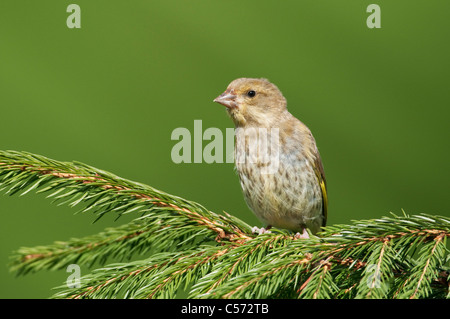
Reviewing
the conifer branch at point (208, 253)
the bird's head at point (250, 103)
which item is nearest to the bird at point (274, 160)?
the bird's head at point (250, 103)

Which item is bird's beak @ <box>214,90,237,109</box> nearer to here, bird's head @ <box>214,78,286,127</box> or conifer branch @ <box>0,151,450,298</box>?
bird's head @ <box>214,78,286,127</box>

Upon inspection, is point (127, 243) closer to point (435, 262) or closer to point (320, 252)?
point (320, 252)

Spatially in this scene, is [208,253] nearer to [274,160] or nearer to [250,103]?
[274,160]

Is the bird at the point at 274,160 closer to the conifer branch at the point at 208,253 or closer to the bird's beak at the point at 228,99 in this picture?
the bird's beak at the point at 228,99

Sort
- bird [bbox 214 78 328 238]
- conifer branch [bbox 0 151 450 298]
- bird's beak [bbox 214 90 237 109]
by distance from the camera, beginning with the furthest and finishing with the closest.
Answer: bird's beak [bbox 214 90 237 109] < bird [bbox 214 78 328 238] < conifer branch [bbox 0 151 450 298]

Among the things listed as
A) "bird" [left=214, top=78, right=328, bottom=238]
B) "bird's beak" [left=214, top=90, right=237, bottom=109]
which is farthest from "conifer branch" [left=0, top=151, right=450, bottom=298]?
"bird's beak" [left=214, top=90, right=237, bottom=109]
